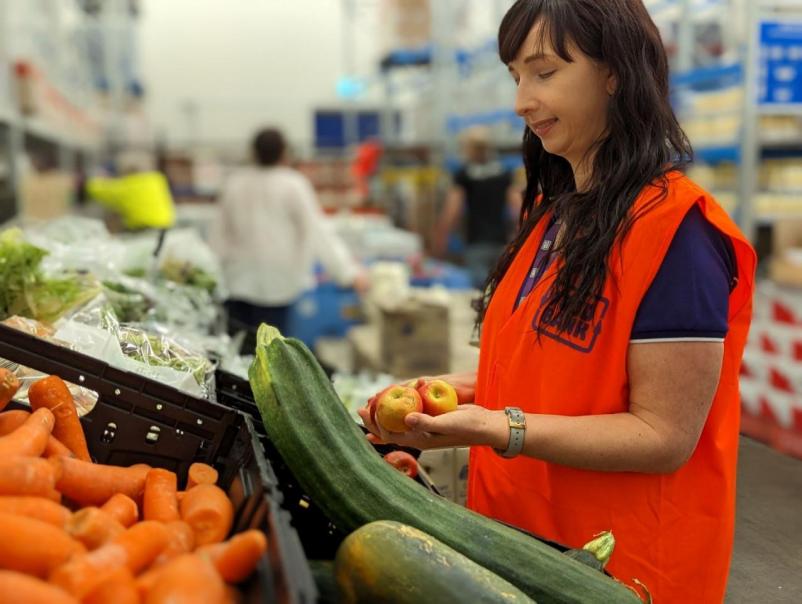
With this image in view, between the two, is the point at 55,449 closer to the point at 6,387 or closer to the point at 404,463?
the point at 6,387

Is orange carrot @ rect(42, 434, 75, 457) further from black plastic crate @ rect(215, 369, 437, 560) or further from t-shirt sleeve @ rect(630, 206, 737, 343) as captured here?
t-shirt sleeve @ rect(630, 206, 737, 343)

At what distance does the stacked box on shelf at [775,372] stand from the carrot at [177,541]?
452cm

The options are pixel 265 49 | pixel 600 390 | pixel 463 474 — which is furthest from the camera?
pixel 265 49

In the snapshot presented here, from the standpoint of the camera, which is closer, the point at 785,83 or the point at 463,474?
the point at 463,474

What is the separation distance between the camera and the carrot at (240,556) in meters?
0.93

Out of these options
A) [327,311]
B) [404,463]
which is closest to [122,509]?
[404,463]

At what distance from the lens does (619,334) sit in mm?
1404

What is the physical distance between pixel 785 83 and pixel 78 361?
4.80 metres

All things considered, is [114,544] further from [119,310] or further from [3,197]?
[3,197]

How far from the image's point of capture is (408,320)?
4.85m

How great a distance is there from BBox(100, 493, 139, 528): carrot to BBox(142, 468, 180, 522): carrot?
0.02 metres

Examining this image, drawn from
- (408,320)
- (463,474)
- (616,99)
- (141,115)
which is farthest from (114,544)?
(141,115)

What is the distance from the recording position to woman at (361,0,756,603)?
137 centimetres

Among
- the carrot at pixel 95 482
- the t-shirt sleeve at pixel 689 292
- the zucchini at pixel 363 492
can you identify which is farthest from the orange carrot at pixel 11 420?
the t-shirt sleeve at pixel 689 292
